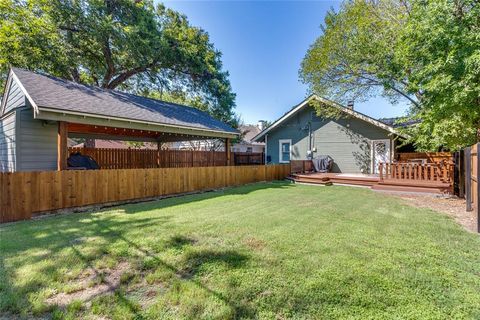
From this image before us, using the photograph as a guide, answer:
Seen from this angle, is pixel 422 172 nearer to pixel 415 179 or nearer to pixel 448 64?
pixel 415 179


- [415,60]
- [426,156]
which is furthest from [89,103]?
[426,156]

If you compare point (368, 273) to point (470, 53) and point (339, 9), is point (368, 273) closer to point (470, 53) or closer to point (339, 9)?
point (470, 53)

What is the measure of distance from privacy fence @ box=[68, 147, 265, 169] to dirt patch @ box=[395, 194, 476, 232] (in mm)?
9139

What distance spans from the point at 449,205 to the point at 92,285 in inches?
354

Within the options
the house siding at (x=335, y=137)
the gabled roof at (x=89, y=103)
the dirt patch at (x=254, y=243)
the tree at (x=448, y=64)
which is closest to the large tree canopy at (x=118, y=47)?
the house siding at (x=335, y=137)

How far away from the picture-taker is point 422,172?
31.3 ft

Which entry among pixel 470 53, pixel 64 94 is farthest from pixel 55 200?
pixel 470 53

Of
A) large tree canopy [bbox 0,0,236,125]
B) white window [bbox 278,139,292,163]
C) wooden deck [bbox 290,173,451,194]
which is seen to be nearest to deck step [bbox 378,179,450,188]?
wooden deck [bbox 290,173,451,194]

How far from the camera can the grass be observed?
2396 millimetres

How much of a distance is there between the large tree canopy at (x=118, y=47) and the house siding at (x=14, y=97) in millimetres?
6102

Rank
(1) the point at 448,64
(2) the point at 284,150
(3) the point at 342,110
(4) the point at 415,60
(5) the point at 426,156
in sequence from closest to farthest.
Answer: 1. (1) the point at 448,64
2. (4) the point at 415,60
3. (5) the point at 426,156
4. (3) the point at 342,110
5. (2) the point at 284,150

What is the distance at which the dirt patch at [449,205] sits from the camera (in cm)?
534

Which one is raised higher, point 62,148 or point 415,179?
point 62,148

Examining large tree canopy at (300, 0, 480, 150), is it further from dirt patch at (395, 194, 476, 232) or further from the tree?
dirt patch at (395, 194, 476, 232)
